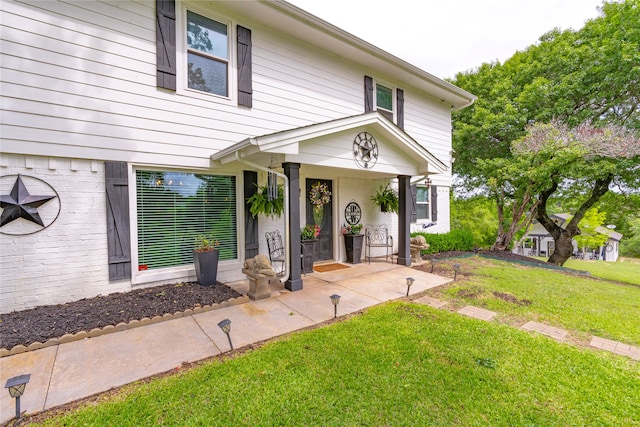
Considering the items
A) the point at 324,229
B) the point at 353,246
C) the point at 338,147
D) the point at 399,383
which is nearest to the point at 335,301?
the point at 399,383

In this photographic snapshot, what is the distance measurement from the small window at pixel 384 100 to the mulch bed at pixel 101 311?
6.45 metres

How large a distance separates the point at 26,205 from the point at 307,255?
4452mm

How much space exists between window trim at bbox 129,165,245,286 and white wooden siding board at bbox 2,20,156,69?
1.66 m

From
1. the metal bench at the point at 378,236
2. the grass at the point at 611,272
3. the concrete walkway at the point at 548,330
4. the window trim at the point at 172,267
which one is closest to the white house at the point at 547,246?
the grass at the point at 611,272

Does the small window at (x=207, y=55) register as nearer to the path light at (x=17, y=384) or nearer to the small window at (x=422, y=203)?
the path light at (x=17, y=384)

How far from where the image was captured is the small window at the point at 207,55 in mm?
4711

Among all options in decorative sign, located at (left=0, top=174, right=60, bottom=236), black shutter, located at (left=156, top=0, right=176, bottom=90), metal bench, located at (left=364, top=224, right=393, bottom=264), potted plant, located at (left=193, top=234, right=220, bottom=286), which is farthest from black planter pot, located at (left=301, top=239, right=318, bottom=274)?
decorative sign, located at (left=0, top=174, right=60, bottom=236)

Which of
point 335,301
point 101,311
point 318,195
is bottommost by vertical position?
point 101,311

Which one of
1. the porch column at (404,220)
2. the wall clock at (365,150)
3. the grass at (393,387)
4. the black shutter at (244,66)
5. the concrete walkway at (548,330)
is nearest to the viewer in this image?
the grass at (393,387)

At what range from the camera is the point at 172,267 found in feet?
15.5

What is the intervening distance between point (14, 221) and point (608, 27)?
16797 millimetres

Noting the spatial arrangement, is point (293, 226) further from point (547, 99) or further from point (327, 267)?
point (547, 99)

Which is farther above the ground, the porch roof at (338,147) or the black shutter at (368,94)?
the black shutter at (368,94)

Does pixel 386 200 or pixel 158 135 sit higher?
pixel 158 135
